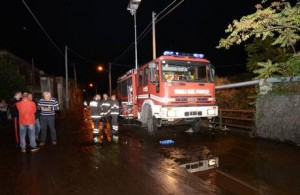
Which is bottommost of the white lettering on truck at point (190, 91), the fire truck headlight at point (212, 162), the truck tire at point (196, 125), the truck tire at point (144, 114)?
the fire truck headlight at point (212, 162)

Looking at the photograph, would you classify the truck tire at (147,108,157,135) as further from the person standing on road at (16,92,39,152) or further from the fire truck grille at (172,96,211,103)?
the person standing on road at (16,92,39,152)

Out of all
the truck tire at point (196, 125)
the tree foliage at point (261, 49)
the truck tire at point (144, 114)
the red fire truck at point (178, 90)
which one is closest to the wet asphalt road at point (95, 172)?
the red fire truck at point (178, 90)

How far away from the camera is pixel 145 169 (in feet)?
20.7

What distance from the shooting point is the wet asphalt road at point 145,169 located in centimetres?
509

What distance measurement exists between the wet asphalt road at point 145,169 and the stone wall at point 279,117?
42 centimetres

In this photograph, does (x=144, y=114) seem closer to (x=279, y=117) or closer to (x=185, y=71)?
(x=185, y=71)

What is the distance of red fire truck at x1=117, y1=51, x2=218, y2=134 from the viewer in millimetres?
10250

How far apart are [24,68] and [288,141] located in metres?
29.7

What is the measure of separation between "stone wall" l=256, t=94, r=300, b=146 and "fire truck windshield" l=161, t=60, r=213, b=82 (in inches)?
88.3

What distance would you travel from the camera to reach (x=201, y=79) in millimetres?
10883

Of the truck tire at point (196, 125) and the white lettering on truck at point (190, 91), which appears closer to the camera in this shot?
the white lettering on truck at point (190, 91)

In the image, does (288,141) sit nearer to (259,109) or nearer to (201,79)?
(259,109)

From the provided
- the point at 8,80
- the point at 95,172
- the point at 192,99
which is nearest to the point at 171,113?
the point at 192,99

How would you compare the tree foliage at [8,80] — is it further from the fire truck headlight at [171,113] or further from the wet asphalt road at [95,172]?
the fire truck headlight at [171,113]
